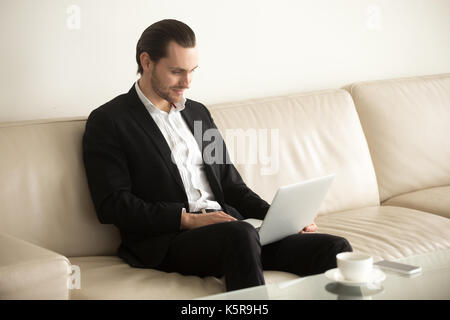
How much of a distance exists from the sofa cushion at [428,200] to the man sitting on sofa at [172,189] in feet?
2.25

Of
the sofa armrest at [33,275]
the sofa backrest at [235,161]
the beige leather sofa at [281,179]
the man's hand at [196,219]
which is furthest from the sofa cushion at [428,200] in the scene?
the sofa armrest at [33,275]

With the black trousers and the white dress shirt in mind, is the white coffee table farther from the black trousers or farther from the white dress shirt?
the white dress shirt

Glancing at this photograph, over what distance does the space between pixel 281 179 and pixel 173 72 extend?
0.64 m

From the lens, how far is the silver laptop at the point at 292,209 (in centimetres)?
176

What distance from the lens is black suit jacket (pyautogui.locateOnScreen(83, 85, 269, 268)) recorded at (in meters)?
1.96

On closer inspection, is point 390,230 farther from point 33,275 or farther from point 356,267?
point 33,275

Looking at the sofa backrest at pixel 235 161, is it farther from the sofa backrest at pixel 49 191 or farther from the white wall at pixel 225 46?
the white wall at pixel 225 46

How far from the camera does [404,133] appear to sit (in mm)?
2859

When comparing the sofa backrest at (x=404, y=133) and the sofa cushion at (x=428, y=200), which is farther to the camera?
the sofa backrest at (x=404, y=133)

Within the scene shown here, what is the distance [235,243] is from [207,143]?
0.55 m

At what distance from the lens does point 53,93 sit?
241cm

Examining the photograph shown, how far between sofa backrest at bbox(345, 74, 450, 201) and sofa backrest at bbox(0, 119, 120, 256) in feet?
4.05

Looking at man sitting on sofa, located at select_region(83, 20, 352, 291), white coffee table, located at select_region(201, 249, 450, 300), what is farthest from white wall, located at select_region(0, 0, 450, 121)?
white coffee table, located at select_region(201, 249, 450, 300)

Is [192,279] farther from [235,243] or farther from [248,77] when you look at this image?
[248,77]
